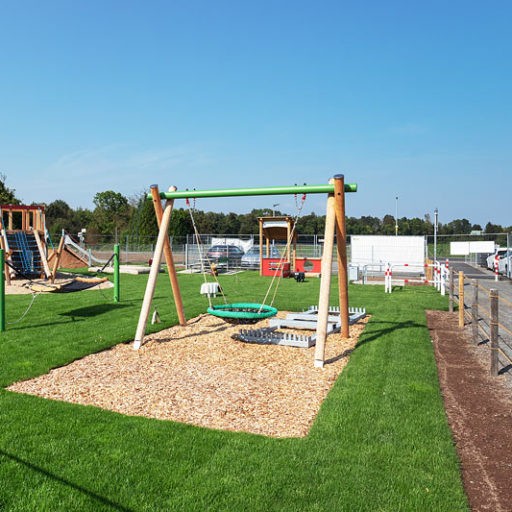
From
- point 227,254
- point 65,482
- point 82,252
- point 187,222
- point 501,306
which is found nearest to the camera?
point 65,482

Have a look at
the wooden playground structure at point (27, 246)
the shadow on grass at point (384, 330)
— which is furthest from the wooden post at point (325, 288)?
the wooden playground structure at point (27, 246)

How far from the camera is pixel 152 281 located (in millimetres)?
8156

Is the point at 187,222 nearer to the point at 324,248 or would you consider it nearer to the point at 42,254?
the point at 42,254

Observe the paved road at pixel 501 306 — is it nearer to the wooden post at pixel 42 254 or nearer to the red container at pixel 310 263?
the red container at pixel 310 263

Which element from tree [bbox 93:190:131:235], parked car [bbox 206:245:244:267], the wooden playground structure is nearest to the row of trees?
tree [bbox 93:190:131:235]

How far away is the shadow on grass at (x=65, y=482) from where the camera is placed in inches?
126

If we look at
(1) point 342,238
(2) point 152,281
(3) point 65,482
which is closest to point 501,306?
(1) point 342,238

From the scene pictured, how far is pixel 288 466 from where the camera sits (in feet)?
12.3

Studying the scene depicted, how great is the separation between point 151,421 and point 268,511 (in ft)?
6.21

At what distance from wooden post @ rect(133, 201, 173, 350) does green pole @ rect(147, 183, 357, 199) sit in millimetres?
244

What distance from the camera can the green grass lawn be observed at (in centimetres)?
328

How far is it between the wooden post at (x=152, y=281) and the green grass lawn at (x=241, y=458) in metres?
1.52

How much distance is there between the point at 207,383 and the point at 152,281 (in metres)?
2.73

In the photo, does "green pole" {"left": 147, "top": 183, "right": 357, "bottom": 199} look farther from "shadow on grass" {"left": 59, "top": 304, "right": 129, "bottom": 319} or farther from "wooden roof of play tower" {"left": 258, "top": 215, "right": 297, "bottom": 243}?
"wooden roof of play tower" {"left": 258, "top": 215, "right": 297, "bottom": 243}
